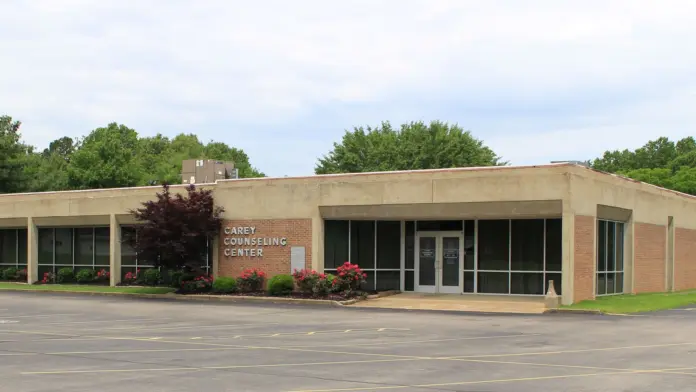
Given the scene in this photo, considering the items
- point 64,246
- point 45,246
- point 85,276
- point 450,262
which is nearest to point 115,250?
point 85,276

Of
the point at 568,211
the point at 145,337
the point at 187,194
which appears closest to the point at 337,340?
the point at 145,337

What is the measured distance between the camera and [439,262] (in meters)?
31.3

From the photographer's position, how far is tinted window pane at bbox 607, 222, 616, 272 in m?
30.5

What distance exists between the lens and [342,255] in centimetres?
3184

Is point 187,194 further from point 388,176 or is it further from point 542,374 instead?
point 542,374

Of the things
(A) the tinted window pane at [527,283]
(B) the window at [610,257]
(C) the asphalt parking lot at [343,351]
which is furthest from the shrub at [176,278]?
(B) the window at [610,257]

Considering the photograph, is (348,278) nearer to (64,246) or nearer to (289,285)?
(289,285)

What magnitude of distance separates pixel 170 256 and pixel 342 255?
695 cm

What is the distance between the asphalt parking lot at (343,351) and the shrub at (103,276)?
43.3 feet

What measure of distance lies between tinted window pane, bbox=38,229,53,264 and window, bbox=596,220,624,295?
27111 millimetres

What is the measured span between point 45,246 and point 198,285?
1339cm

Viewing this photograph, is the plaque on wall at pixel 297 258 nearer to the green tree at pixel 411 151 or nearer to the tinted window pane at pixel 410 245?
the tinted window pane at pixel 410 245

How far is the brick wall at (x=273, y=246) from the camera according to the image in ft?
102

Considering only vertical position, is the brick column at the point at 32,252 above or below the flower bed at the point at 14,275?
above
